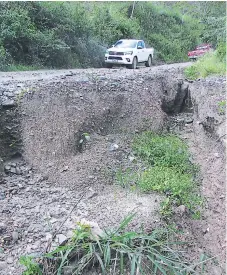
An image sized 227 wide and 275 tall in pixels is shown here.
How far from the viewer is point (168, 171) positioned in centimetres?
594

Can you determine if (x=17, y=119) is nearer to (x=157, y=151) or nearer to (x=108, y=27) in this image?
(x=157, y=151)

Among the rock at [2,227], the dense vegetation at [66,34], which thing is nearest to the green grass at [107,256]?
the rock at [2,227]

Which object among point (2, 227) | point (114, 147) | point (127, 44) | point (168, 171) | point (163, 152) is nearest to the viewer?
point (2, 227)

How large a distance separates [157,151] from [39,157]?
6.99ft

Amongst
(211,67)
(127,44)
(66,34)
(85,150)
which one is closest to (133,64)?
(127,44)

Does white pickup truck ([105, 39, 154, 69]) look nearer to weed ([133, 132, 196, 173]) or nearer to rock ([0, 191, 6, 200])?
weed ([133, 132, 196, 173])

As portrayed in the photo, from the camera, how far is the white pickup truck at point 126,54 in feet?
43.4

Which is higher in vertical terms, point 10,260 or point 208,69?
point 208,69

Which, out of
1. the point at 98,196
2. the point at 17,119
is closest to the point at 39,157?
the point at 17,119

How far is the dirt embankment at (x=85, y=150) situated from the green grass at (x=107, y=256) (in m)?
0.32

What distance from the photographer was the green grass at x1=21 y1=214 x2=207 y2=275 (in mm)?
3586

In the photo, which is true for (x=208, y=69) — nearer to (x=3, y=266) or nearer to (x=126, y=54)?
(x=126, y=54)

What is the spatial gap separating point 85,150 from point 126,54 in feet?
25.7

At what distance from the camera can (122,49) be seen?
13.4 metres
